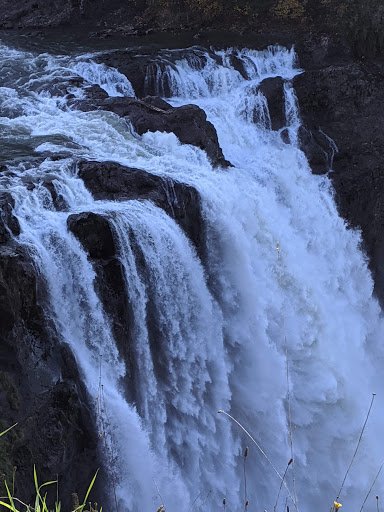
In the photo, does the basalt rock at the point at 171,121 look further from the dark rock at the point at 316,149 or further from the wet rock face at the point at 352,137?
the wet rock face at the point at 352,137

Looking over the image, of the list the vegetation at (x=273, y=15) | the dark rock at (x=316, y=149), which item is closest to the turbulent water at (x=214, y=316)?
the dark rock at (x=316, y=149)

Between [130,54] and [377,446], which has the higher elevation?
[130,54]

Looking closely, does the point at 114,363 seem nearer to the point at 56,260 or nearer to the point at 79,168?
the point at 56,260

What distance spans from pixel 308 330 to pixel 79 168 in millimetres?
4746

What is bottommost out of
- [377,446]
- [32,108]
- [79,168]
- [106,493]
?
[377,446]

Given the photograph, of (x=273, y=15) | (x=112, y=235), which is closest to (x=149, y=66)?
(x=273, y=15)

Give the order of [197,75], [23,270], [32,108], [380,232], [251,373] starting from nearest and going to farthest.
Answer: [23,270], [251,373], [32,108], [380,232], [197,75]

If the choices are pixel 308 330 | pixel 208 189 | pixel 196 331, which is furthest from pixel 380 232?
pixel 196 331

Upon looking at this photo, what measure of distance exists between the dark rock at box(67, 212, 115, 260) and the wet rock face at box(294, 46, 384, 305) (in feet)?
22.9

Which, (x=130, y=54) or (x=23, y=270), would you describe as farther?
(x=130, y=54)

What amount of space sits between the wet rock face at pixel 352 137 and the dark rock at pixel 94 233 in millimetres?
6981

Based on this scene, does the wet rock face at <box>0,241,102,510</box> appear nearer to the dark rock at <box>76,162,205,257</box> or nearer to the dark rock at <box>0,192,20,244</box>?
the dark rock at <box>0,192,20,244</box>

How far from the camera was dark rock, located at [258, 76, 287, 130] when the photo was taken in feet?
46.1

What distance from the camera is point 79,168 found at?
28.4 ft
